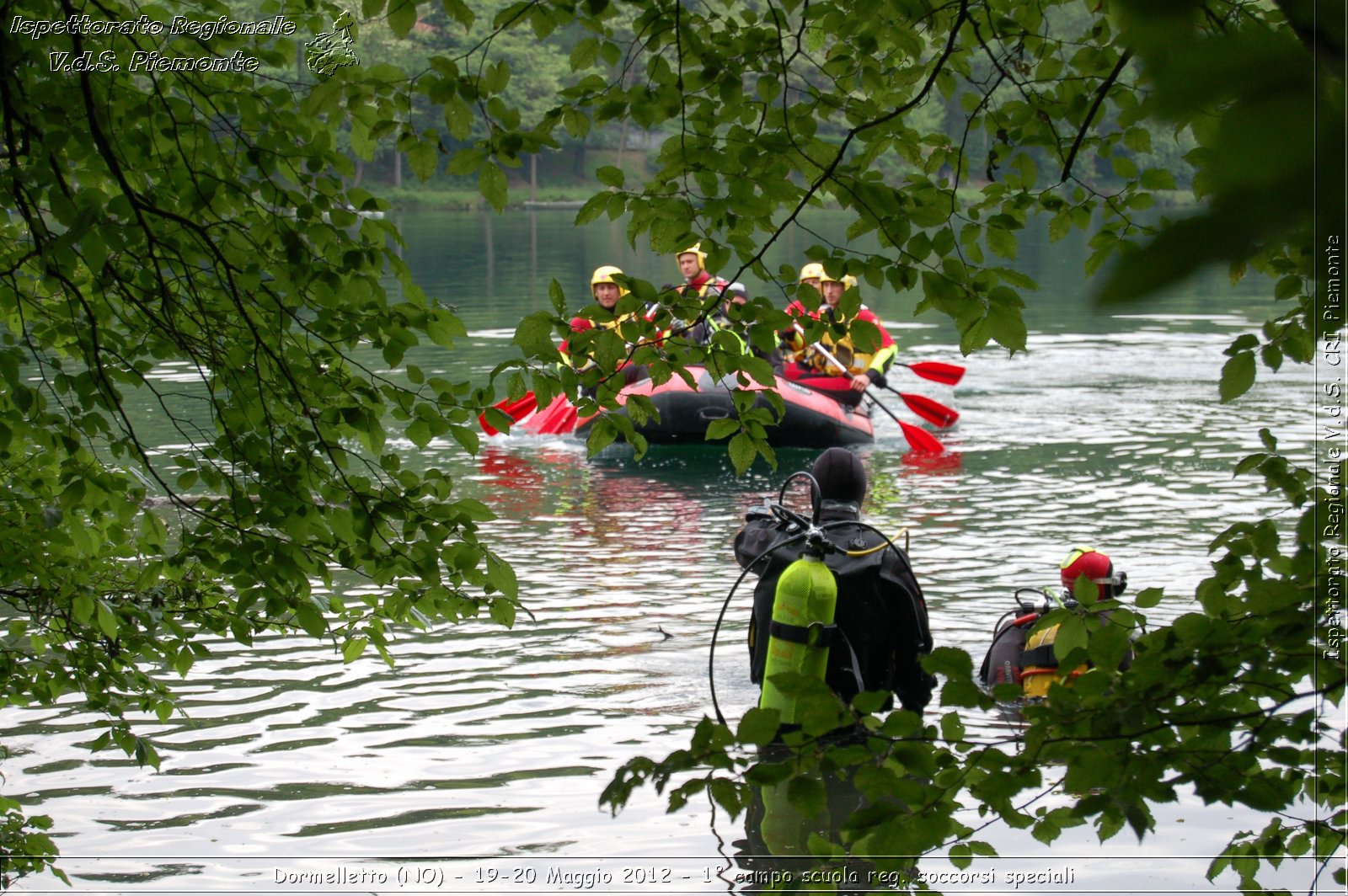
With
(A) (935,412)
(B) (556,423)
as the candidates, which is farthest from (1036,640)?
(B) (556,423)

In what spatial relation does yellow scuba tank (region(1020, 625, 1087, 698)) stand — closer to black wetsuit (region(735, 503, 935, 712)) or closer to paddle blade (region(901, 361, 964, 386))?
black wetsuit (region(735, 503, 935, 712))

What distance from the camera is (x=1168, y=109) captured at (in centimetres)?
54

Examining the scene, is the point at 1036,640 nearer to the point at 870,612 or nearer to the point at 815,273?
the point at 870,612

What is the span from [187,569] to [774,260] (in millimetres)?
39397

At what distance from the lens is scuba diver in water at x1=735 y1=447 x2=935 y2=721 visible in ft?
16.2

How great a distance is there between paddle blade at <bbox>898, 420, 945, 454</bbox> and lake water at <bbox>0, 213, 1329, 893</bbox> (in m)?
0.25

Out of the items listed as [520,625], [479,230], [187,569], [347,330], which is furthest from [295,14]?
[479,230]

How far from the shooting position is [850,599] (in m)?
5.07

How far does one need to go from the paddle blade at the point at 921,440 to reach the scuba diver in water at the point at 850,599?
32.0ft

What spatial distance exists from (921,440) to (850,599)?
396 inches

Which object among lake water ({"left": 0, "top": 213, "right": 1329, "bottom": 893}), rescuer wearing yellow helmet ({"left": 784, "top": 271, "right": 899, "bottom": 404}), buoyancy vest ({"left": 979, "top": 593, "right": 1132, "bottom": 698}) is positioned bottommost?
lake water ({"left": 0, "top": 213, "right": 1329, "bottom": 893})

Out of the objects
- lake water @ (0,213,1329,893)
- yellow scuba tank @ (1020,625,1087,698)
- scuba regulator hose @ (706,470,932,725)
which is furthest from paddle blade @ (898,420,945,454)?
scuba regulator hose @ (706,470,932,725)

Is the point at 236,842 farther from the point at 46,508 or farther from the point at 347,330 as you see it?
the point at 347,330

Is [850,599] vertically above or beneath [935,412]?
above
